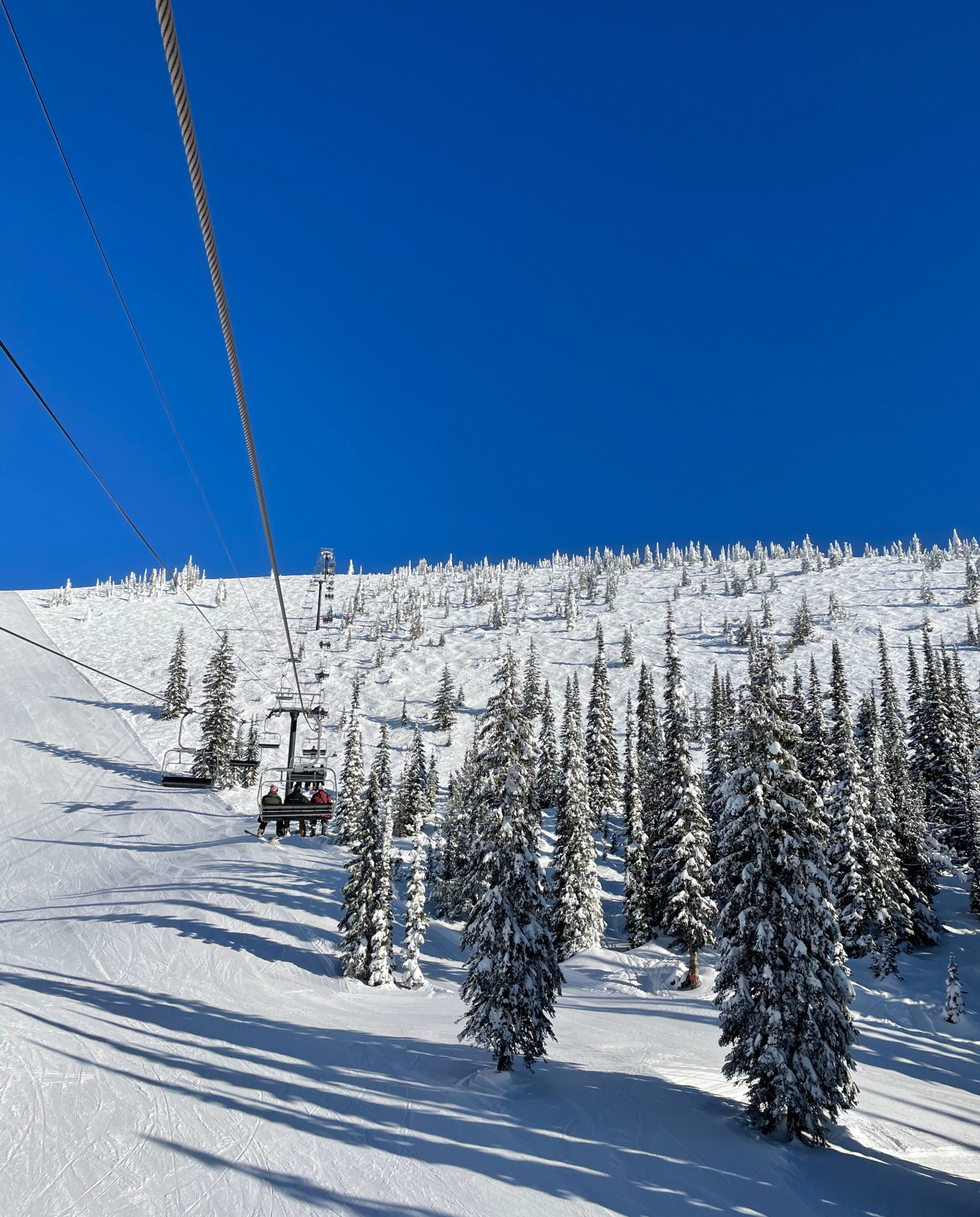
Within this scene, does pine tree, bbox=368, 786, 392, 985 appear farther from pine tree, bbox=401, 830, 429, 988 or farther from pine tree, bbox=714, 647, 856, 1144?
pine tree, bbox=714, 647, 856, 1144

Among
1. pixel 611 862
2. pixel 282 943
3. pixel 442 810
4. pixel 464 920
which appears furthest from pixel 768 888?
pixel 442 810

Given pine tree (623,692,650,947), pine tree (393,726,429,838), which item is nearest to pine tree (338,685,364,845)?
pine tree (393,726,429,838)

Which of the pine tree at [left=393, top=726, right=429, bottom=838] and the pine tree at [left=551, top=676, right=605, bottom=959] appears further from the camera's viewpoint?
the pine tree at [left=393, top=726, right=429, bottom=838]

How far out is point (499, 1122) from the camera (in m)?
17.5

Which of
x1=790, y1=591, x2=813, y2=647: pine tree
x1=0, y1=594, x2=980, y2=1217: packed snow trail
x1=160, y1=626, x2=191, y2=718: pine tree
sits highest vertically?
x1=790, y1=591, x2=813, y2=647: pine tree

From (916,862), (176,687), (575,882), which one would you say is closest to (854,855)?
(916,862)

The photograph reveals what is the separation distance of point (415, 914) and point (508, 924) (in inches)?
818

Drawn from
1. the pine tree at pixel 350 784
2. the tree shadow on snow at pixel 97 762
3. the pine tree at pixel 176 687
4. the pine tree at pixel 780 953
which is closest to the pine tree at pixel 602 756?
the pine tree at pixel 350 784

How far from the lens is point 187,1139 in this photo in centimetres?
1566

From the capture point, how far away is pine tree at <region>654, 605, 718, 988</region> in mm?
35812

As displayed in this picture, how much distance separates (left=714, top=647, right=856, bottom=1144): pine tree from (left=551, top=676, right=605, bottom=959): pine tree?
981 inches

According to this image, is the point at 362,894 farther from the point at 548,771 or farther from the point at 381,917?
the point at 548,771

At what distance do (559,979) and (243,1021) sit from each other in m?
13.8

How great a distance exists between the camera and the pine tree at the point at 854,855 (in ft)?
124
